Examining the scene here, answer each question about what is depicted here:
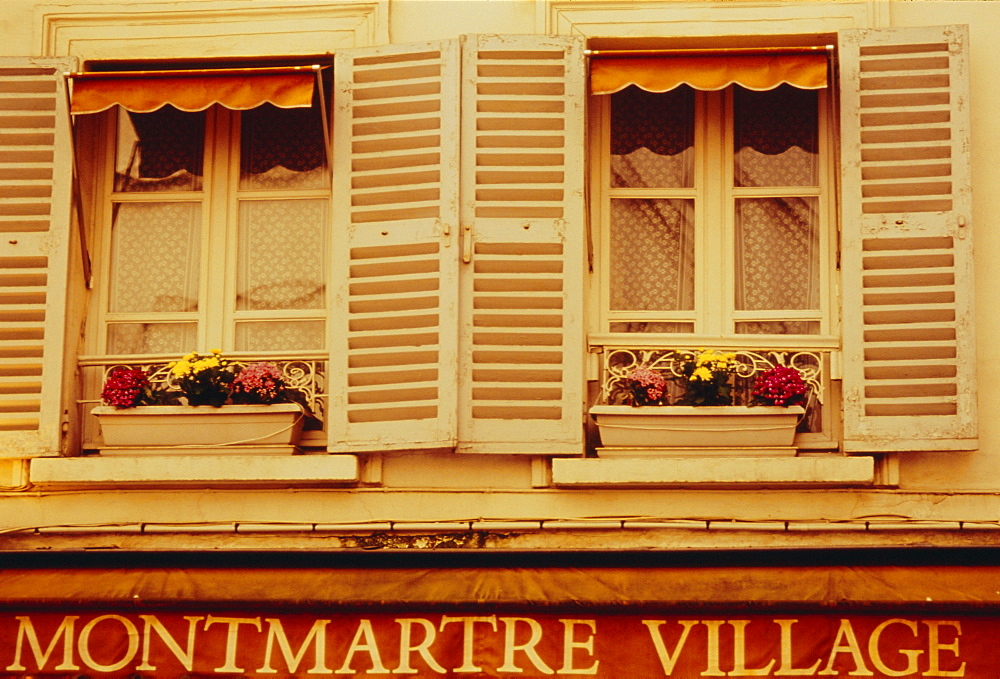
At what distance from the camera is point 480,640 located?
6.85 m

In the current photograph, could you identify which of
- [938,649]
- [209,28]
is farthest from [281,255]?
[938,649]

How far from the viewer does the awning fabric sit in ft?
23.7

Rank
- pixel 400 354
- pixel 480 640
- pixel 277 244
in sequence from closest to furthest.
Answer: pixel 480 640 → pixel 400 354 → pixel 277 244

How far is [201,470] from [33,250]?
53.7 inches

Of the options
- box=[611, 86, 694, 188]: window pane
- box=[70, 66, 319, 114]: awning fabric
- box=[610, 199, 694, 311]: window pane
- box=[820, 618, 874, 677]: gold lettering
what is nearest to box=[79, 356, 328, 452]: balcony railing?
box=[70, 66, 319, 114]: awning fabric

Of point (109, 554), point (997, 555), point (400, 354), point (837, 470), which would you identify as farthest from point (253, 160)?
point (997, 555)

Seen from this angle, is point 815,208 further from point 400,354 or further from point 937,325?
point 400,354

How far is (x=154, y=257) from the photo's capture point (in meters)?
7.87

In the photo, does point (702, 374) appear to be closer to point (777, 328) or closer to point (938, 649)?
point (777, 328)

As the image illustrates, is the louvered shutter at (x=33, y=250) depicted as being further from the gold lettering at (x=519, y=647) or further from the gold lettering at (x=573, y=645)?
the gold lettering at (x=573, y=645)

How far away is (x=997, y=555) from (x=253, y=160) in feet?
13.0

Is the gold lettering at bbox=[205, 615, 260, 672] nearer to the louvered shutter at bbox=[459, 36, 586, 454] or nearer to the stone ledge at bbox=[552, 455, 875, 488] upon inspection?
the louvered shutter at bbox=[459, 36, 586, 454]

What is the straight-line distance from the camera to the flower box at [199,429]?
727cm

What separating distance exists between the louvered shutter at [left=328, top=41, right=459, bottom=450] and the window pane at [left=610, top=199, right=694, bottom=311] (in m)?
0.87
